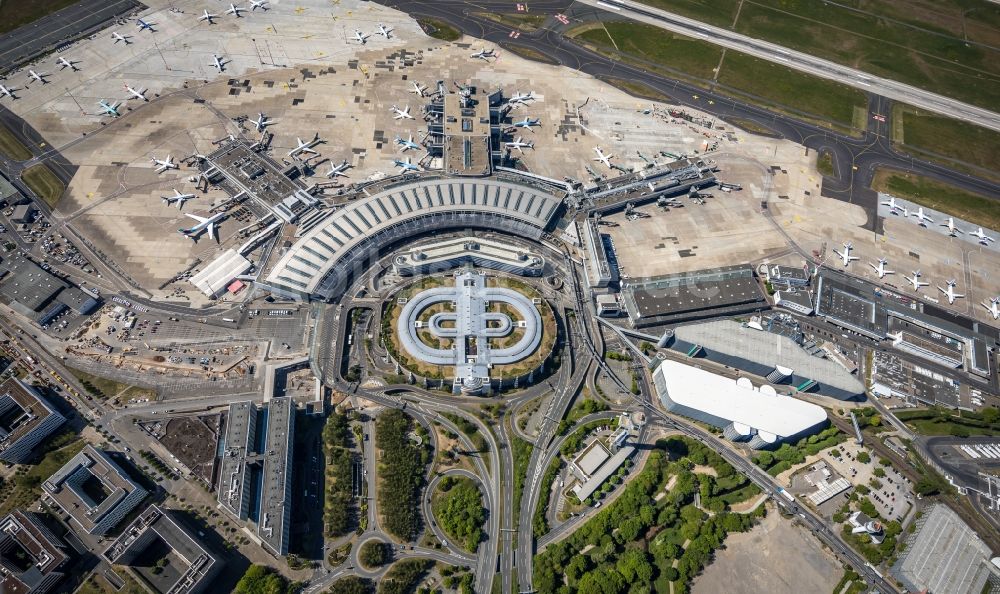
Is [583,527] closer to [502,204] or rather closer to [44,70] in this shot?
[502,204]

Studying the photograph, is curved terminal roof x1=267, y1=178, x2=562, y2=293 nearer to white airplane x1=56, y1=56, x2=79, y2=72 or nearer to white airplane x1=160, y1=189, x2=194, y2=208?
white airplane x1=160, y1=189, x2=194, y2=208

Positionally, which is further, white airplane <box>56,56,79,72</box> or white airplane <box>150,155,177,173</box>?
white airplane <box>56,56,79,72</box>

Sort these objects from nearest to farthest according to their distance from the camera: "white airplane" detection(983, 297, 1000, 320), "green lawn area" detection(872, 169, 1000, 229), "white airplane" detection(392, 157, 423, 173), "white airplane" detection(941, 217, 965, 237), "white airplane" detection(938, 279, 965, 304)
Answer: "white airplane" detection(983, 297, 1000, 320) → "white airplane" detection(938, 279, 965, 304) → "white airplane" detection(392, 157, 423, 173) → "white airplane" detection(941, 217, 965, 237) → "green lawn area" detection(872, 169, 1000, 229)

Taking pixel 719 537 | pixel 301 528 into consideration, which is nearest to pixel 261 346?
pixel 301 528

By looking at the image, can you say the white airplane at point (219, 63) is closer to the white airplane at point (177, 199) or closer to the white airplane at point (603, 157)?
the white airplane at point (177, 199)

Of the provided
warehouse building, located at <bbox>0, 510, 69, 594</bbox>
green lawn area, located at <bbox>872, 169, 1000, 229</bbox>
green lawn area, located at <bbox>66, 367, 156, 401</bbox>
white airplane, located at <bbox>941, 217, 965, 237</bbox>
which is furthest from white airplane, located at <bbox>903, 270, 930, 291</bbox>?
warehouse building, located at <bbox>0, 510, 69, 594</bbox>
